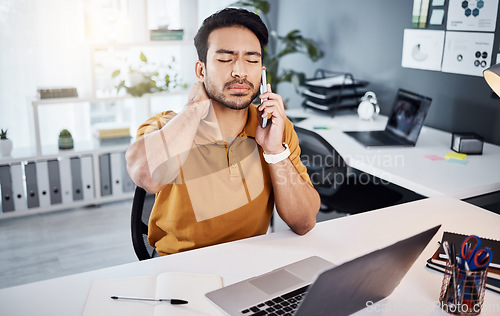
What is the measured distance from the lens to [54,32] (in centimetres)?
354

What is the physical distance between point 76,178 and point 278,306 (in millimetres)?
2719

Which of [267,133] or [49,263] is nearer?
[267,133]

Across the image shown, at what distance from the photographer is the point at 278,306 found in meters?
1.12

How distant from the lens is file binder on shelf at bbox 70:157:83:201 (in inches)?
136

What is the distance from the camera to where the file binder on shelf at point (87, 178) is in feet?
11.4

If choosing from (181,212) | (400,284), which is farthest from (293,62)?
(400,284)

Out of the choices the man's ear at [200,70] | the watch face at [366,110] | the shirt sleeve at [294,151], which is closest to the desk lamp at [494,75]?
the shirt sleeve at [294,151]

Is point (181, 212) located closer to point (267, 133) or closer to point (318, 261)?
point (267, 133)

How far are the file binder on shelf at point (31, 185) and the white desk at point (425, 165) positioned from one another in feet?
6.18

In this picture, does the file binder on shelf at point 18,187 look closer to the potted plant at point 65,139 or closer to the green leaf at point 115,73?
the potted plant at point 65,139

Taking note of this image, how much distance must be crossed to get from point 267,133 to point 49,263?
1873 millimetres

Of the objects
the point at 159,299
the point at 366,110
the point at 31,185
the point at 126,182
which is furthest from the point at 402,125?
the point at 31,185

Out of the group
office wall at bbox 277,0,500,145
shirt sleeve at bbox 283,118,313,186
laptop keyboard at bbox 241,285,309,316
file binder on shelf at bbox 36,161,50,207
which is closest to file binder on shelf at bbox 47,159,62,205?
file binder on shelf at bbox 36,161,50,207

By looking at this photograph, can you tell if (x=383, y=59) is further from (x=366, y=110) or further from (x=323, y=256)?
(x=323, y=256)
